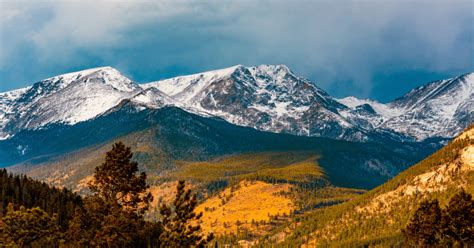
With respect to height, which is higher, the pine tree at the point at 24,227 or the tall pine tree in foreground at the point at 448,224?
the pine tree at the point at 24,227

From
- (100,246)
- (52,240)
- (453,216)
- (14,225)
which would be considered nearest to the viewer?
(100,246)

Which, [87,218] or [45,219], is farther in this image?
[45,219]

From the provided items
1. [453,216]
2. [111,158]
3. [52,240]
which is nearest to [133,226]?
[111,158]

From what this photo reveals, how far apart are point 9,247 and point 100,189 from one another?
18055mm

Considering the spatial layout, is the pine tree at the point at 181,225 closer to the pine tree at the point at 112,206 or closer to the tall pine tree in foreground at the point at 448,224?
the pine tree at the point at 112,206

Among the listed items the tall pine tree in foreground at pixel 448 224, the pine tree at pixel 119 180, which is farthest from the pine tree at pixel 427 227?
the pine tree at pixel 119 180

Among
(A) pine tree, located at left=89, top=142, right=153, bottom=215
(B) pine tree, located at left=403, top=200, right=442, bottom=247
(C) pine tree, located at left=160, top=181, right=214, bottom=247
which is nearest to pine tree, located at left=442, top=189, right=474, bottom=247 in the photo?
(B) pine tree, located at left=403, top=200, right=442, bottom=247

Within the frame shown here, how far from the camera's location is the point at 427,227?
4865 inches

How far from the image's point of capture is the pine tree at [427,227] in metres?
123

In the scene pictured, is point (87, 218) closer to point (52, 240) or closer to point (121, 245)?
point (121, 245)

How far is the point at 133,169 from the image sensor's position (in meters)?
78.9

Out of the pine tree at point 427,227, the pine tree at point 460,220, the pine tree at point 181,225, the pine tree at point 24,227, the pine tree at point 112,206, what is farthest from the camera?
the pine tree at point 427,227

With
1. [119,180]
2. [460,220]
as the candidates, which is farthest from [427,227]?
[119,180]

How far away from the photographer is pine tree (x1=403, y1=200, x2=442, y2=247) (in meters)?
123
